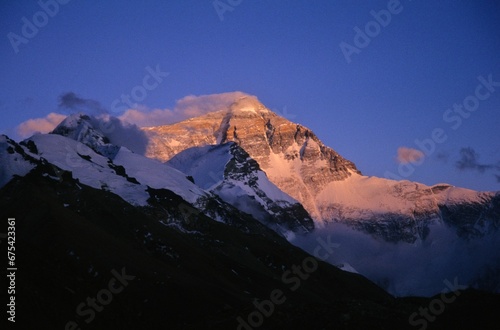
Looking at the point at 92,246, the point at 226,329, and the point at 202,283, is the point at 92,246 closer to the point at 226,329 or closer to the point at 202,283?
the point at 202,283

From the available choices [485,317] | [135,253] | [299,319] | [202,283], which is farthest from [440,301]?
[135,253]

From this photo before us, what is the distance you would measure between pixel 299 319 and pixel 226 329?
36.8 feet
